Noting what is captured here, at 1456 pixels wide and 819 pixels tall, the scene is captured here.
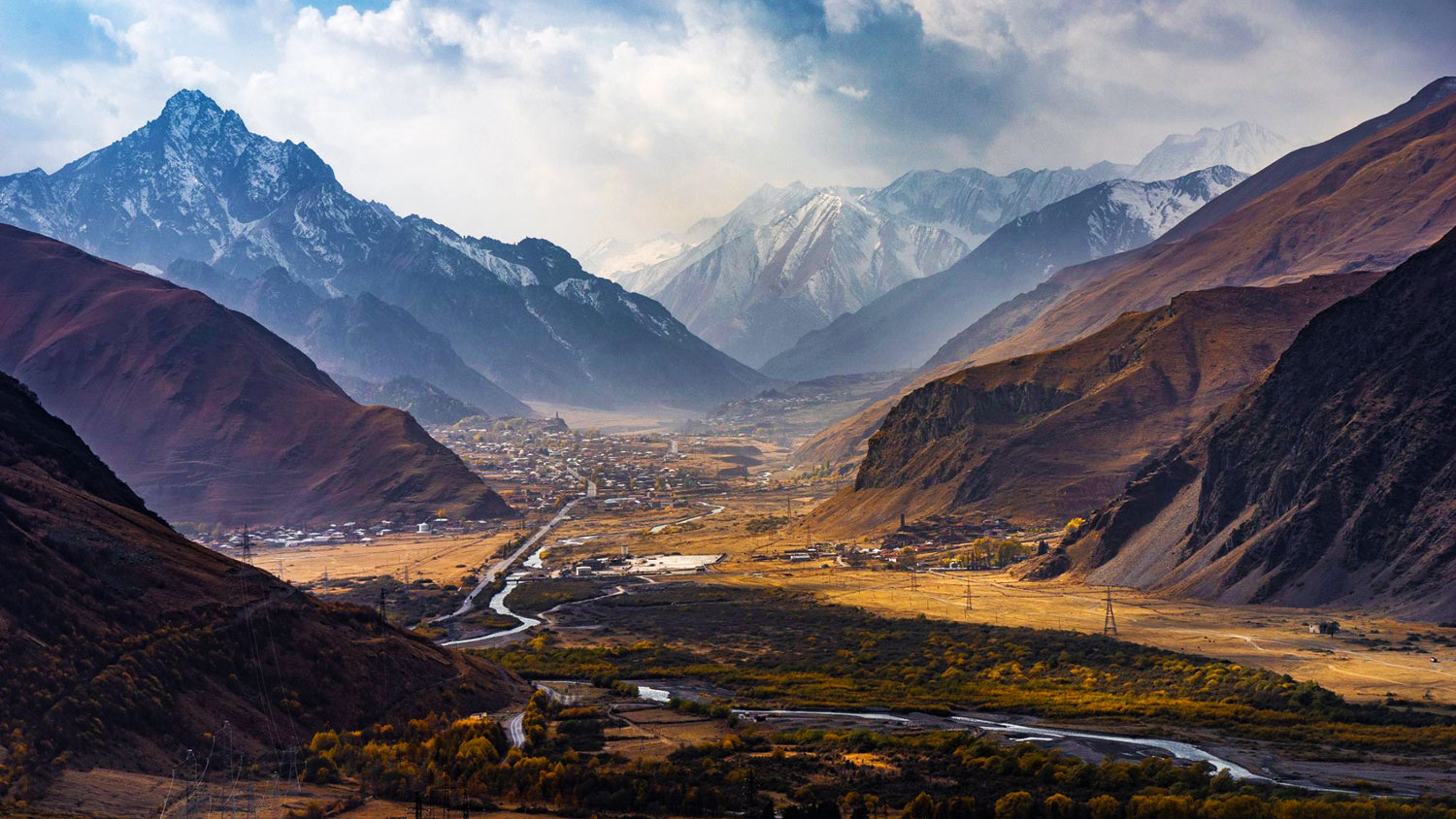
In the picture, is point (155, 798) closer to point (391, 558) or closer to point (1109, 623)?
point (1109, 623)

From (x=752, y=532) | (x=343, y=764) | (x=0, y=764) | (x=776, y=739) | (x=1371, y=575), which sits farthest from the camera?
(x=752, y=532)

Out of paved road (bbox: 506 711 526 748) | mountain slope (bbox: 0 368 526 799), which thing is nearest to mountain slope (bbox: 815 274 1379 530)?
paved road (bbox: 506 711 526 748)

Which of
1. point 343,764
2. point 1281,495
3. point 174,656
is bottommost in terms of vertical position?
point 343,764

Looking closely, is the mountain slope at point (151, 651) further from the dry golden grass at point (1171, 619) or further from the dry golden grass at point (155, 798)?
the dry golden grass at point (1171, 619)

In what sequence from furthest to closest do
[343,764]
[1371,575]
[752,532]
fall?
[752,532]
[1371,575]
[343,764]

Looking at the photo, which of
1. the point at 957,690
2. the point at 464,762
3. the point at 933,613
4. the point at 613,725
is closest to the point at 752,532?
the point at 933,613

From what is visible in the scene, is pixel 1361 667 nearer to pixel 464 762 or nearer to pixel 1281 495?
pixel 1281 495

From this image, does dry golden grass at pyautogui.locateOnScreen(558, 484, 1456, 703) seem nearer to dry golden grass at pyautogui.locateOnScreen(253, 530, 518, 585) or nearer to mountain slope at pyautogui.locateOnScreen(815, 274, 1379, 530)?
mountain slope at pyautogui.locateOnScreen(815, 274, 1379, 530)
